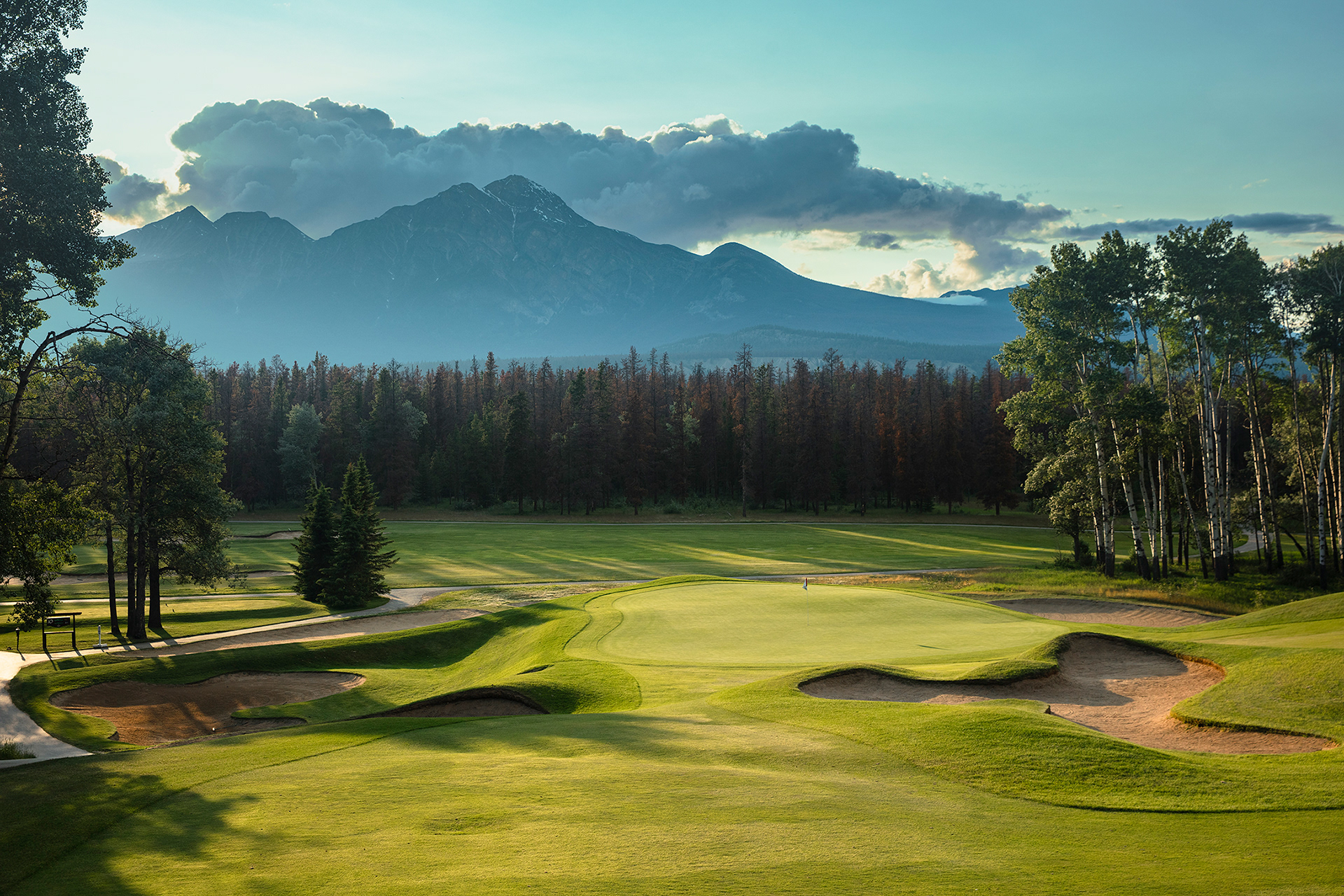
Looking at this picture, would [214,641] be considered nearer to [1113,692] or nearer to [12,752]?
[12,752]

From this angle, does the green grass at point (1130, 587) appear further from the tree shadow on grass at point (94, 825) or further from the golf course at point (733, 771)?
the tree shadow on grass at point (94, 825)

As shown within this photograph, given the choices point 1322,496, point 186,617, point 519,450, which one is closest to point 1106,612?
point 1322,496

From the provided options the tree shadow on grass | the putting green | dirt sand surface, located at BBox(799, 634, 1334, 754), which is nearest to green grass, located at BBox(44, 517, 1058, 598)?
the putting green

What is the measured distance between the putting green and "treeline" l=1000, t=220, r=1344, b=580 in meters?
16.3

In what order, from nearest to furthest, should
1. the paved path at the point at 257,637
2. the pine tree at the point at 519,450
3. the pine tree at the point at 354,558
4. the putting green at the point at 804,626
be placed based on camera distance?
the paved path at the point at 257,637 < the putting green at the point at 804,626 < the pine tree at the point at 354,558 < the pine tree at the point at 519,450

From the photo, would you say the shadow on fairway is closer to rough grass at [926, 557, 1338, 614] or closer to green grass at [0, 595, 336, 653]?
green grass at [0, 595, 336, 653]

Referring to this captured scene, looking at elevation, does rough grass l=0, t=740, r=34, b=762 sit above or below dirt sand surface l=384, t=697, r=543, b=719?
above

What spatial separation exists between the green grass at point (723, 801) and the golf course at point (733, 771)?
0.15 feet

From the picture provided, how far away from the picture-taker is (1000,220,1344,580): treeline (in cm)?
3225

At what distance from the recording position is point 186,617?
34.2 meters

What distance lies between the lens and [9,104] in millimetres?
12844

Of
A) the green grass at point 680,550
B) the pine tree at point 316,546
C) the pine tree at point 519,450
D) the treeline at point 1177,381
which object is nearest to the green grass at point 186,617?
the pine tree at point 316,546

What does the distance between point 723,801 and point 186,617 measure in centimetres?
3512

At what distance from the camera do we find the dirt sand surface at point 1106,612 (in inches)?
1130
